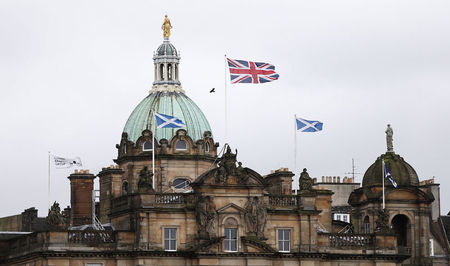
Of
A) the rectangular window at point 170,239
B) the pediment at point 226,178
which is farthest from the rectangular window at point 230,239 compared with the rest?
the rectangular window at point 170,239

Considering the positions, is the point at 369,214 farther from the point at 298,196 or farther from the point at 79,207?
the point at 79,207

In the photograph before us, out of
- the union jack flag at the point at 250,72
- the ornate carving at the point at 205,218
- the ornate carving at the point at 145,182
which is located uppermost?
the union jack flag at the point at 250,72

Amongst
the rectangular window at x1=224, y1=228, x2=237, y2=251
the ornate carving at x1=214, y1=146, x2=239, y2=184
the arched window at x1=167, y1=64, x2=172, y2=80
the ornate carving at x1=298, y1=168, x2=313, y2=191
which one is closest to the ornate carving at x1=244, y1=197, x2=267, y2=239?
the rectangular window at x1=224, y1=228, x2=237, y2=251

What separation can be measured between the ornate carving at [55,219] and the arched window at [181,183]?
16.5 metres

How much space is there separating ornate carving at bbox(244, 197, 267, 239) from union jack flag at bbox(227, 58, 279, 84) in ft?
32.1

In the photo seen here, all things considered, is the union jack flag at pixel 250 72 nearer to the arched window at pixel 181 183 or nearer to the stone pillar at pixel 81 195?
the arched window at pixel 181 183

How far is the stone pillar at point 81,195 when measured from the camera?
→ 156 metres

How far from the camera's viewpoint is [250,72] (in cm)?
15000

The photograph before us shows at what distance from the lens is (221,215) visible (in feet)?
480

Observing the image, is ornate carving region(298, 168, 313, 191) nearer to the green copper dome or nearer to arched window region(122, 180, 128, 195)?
the green copper dome

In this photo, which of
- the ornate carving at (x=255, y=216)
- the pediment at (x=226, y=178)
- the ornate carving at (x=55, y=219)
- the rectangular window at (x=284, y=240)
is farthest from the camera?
the rectangular window at (x=284, y=240)

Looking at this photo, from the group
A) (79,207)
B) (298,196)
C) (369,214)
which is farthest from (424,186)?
(79,207)

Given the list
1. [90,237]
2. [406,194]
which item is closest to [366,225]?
[406,194]

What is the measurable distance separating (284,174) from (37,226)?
897 inches
